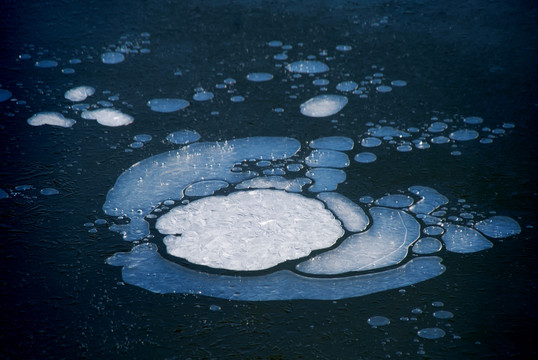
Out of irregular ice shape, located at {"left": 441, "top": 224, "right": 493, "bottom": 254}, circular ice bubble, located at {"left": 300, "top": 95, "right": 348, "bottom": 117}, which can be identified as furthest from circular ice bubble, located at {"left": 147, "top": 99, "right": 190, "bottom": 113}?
irregular ice shape, located at {"left": 441, "top": 224, "right": 493, "bottom": 254}

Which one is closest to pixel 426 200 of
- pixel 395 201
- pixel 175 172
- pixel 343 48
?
pixel 395 201

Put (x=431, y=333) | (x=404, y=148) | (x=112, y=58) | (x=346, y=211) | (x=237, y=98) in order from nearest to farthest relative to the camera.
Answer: (x=431, y=333)
(x=346, y=211)
(x=404, y=148)
(x=237, y=98)
(x=112, y=58)

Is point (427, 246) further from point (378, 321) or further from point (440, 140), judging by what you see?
point (440, 140)

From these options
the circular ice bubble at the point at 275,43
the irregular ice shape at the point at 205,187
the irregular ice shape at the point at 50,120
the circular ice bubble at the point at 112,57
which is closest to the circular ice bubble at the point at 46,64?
the circular ice bubble at the point at 112,57

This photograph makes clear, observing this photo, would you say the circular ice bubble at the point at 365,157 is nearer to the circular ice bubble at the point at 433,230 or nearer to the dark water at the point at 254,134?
the dark water at the point at 254,134

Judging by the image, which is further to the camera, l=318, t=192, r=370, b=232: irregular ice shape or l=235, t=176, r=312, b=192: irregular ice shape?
l=235, t=176, r=312, b=192: irregular ice shape

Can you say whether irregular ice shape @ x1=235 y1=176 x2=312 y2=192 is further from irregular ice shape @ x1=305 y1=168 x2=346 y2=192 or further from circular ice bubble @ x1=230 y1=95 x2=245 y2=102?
circular ice bubble @ x1=230 y1=95 x2=245 y2=102
